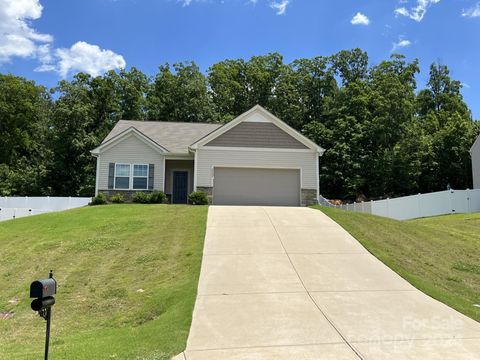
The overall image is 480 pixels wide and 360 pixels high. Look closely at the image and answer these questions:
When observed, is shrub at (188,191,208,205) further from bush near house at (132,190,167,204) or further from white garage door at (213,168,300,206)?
bush near house at (132,190,167,204)

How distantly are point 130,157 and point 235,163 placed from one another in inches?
237

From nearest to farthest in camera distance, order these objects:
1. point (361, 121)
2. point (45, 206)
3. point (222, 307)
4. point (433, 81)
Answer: point (222, 307), point (45, 206), point (361, 121), point (433, 81)

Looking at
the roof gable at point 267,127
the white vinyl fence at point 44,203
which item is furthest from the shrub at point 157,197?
the white vinyl fence at point 44,203

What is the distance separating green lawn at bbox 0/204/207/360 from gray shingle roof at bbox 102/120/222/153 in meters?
8.21

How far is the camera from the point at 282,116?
42.4 m

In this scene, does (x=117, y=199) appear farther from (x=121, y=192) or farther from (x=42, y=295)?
(x=42, y=295)

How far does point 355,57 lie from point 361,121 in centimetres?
1178

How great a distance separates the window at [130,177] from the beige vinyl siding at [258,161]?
3406mm

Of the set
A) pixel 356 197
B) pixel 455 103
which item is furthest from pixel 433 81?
pixel 356 197

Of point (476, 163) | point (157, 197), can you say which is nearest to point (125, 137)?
point (157, 197)

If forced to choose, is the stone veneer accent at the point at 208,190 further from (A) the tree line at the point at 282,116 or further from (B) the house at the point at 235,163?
(A) the tree line at the point at 282,116

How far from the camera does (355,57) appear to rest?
152ft

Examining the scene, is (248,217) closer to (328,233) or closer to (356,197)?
(328,233)

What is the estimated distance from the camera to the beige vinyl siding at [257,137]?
22.8 meters
